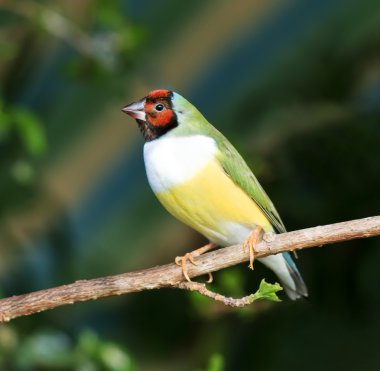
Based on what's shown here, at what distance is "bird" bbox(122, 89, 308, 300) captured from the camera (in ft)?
6.58

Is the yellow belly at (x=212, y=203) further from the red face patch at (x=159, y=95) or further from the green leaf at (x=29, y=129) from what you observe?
the green leaf at (x=29, y=129)

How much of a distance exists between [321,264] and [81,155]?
85cm

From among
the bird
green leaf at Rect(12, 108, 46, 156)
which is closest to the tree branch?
the bird

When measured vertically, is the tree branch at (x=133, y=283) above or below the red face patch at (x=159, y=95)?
below

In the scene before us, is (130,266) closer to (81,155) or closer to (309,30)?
(81,155)

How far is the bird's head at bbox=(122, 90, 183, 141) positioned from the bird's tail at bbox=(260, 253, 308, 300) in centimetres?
40

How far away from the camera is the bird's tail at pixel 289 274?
226cm

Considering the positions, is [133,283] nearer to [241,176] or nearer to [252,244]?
[252,244]

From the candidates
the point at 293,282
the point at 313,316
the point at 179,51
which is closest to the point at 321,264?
the point at 313,316

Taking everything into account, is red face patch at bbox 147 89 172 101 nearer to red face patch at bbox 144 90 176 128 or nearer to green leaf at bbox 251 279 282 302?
red face patch at bbox 144 90 176 128

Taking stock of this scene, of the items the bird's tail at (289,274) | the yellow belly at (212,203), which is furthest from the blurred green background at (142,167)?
the yellow belly at (212,203)

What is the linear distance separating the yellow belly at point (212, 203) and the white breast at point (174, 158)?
1cm

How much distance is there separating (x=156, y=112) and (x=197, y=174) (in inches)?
6.9

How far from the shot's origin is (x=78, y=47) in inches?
105
